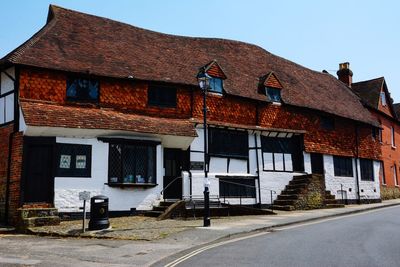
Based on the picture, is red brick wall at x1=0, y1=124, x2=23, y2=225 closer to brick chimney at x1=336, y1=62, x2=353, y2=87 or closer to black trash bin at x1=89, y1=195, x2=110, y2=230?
black trash bin at x1=89, y1=195, x2=110, y2=230

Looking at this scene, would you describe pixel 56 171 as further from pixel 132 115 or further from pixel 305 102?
pixel 305 102

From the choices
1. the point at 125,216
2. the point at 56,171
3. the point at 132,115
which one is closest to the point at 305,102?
the point at 132,115

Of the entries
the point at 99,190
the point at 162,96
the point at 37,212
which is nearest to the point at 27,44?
the point at 162,96

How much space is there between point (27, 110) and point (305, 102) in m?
17.9

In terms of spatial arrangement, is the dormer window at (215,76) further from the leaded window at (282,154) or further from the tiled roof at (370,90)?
the tiled roof at (370,90)

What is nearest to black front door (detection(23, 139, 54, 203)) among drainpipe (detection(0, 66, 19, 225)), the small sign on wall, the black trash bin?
drainpipe (detection(0, 66, 19, 225))

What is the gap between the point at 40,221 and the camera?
15.9 meters

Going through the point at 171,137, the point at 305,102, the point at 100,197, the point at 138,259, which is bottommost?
the point at 138,259

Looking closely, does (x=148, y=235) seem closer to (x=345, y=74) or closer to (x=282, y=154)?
(x=282, y=154)

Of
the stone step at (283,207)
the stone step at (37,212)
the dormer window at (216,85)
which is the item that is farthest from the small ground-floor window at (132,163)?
the stone step at (283,207)

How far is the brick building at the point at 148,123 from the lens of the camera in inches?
705

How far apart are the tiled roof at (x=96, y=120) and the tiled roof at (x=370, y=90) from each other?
2209cm

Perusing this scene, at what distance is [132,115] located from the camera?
2052 centimetres

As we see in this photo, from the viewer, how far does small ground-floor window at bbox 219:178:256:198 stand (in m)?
22.7
